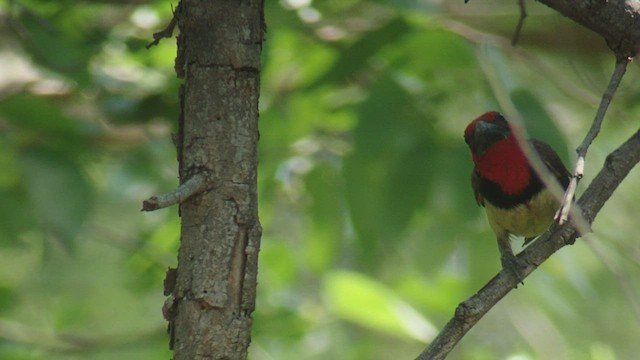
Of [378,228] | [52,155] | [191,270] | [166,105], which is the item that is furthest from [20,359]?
[191,270]

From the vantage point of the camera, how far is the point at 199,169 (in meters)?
1.55

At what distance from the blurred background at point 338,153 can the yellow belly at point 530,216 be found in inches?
14.2

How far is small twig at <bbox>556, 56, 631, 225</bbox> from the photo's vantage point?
1.43 m

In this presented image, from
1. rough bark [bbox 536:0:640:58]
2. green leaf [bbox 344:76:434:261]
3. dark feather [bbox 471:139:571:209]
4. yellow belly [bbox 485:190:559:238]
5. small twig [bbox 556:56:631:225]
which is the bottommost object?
small twig [bbox 556:56:631:225]

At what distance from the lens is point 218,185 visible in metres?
1.55

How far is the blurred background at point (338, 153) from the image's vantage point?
2893 mm

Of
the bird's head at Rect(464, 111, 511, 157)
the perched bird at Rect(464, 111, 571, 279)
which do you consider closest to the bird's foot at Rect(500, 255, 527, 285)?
the perched bird at Rect(464, 111, 571, 279)

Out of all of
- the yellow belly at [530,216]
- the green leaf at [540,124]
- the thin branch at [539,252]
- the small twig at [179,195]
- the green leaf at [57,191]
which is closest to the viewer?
the small twig at [179,195]

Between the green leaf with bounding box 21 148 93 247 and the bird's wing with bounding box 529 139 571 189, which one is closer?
the bird's wing with bounding box 529 139 571 189

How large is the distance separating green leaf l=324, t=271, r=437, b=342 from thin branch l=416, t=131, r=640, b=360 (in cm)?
137

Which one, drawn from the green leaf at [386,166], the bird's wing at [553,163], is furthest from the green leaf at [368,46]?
the bird's wing at [553,163]

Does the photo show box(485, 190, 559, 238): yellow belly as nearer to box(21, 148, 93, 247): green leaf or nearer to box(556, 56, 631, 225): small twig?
box(556, 56, 631, 225): small twig

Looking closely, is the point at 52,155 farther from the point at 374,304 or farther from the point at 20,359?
the point at 374,304

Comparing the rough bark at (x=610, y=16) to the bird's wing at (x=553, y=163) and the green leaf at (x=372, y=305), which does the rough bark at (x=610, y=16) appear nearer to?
the bird's wing at (x=553, y=163)
